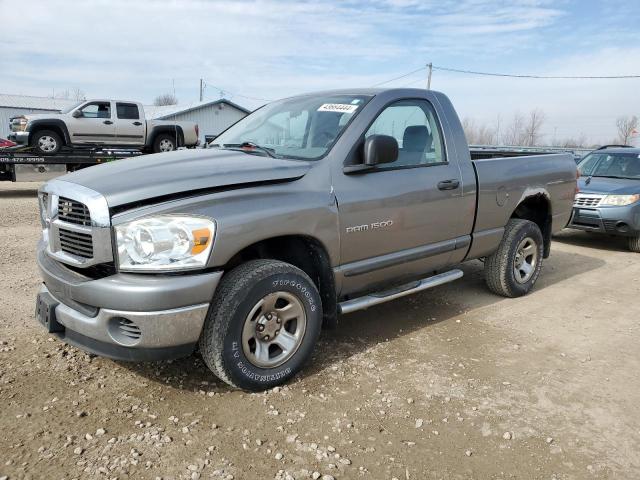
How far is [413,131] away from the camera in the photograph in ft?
13.8

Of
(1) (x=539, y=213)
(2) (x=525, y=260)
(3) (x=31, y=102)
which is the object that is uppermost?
(3) (x=31, y=102)

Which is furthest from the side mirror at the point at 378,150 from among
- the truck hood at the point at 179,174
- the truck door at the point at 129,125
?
the truck door at the point at 129,125

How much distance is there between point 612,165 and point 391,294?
698 centimetres

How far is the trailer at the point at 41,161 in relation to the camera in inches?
489

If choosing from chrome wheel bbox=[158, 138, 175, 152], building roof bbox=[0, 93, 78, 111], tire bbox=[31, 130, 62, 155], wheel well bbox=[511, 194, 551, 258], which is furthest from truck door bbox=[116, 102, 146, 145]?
building roof bbox=[0, 93, 78, 111]

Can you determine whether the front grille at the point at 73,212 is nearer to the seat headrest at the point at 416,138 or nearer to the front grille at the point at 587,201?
the seat headrest at the point at 416,138

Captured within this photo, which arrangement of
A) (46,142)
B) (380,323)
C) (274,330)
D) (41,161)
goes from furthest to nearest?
1. (46,142)
2. (41,161)
3. (380,323)
4. (274,330)

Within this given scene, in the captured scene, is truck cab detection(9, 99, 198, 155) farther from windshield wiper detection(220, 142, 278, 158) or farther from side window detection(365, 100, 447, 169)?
side window detection(365, 100, 447, 169)

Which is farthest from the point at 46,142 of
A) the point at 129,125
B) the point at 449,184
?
→ the point at 449,184

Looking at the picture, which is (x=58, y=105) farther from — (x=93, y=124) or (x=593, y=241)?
(x=593, y=241)

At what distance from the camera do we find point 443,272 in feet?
15.2

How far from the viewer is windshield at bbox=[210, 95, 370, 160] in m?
3.68

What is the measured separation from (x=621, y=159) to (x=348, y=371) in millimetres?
7682

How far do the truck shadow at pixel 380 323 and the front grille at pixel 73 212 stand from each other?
44.1 inches
